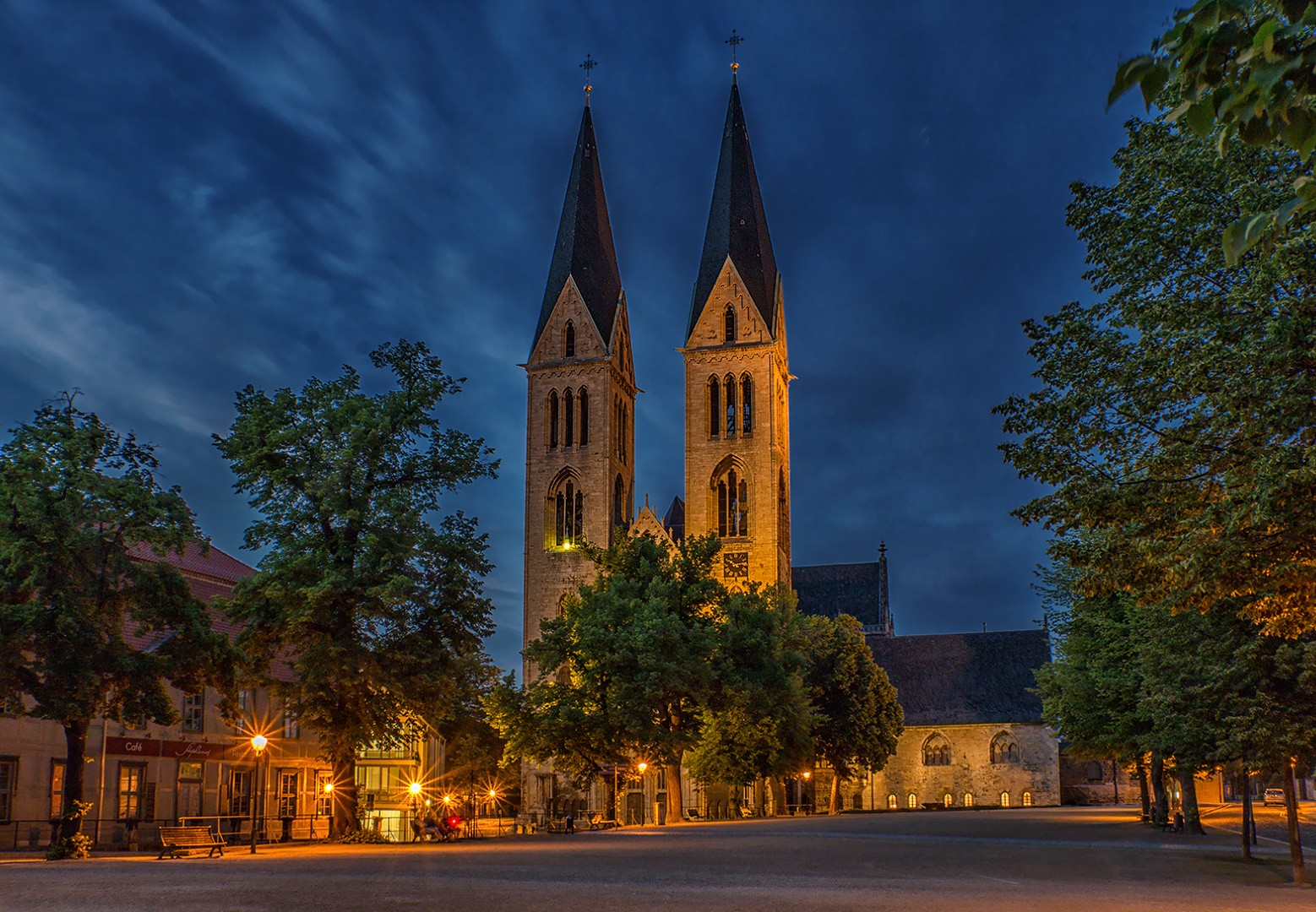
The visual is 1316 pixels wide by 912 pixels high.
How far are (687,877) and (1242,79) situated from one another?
15507 mm

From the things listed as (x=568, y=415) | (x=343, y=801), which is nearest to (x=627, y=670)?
(x=343, y=801)

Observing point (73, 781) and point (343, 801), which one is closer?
point (73, 781)

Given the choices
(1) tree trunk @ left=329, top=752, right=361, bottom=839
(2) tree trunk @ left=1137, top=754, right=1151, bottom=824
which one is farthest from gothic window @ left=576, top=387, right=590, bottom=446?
(1) tree trunk @ left=329, top=752, right=361, bottom=839

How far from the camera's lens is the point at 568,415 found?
74.8 m

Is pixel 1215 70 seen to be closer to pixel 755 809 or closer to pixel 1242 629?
pixel 1242 629

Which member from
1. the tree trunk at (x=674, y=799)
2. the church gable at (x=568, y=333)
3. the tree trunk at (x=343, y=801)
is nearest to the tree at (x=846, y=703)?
the tree trunk at (x=674, y=799)

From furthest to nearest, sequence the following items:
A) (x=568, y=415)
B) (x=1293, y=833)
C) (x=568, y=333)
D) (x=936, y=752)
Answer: (x=936, y=752)
(x=568, y=333)
(x=568, y=415)
(x=1293, y=833)

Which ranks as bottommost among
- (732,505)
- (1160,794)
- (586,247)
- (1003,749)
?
(1003,749)

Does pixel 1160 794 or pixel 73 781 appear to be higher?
pixel 73 781

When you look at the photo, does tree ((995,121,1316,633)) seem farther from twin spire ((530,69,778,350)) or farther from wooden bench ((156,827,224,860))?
twin spire ((530,69,778,350))

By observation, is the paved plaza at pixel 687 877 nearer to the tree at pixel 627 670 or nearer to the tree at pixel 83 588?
the tree at pixel 83 588

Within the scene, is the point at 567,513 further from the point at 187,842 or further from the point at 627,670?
the point at 187,842

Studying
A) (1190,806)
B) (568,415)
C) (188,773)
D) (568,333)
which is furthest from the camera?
(568,333)

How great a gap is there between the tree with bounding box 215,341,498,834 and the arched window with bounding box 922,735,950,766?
60676 millimetres
